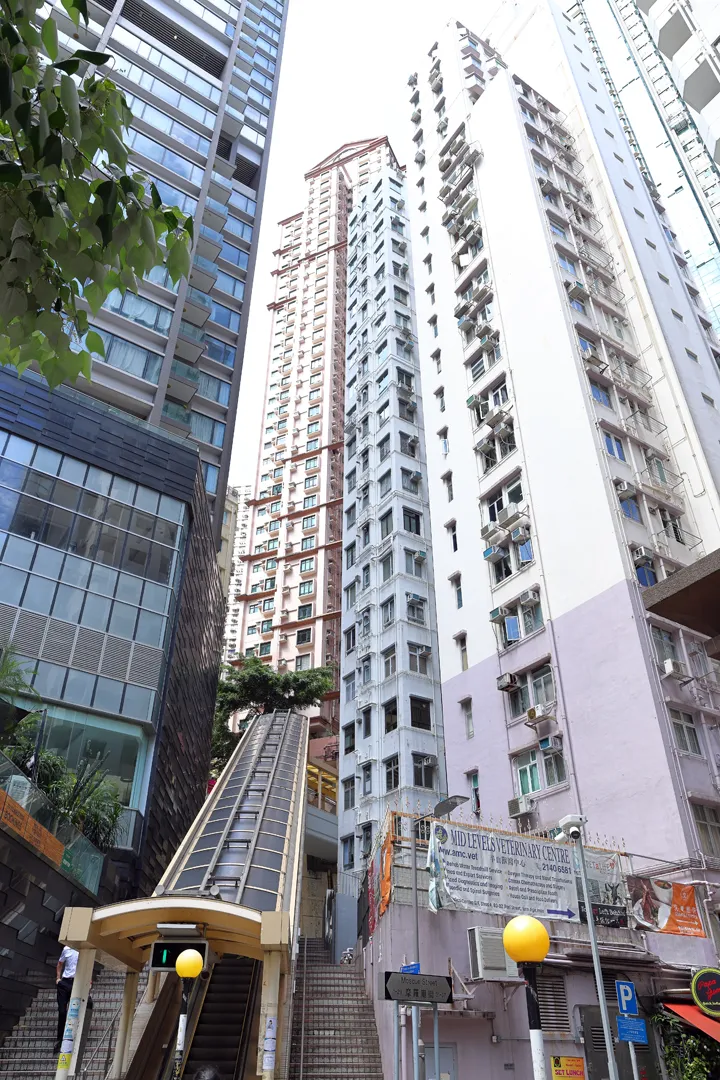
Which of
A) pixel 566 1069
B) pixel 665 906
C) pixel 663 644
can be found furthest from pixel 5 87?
pixel 663 644

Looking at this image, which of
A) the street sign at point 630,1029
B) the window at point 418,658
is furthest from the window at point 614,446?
the street sign at point 630,1029

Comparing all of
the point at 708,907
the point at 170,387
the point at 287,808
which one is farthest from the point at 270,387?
the point at 708,907

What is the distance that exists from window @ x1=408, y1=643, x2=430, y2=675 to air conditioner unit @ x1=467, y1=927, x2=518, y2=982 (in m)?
20.7

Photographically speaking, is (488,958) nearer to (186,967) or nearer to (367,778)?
(186,967)

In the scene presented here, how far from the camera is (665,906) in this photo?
737 inches

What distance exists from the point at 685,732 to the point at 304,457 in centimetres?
5529

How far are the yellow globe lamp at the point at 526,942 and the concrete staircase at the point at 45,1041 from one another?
9939mm

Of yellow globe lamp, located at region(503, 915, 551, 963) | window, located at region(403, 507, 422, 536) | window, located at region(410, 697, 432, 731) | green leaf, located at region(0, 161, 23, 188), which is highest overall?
window, located at region(403, 507, 422, 536)

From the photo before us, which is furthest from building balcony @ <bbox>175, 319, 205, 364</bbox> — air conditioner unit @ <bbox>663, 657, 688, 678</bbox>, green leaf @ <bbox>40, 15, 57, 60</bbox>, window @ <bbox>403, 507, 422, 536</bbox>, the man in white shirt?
green leaf @ <bbox>40, 15, 57, 60</bbox>

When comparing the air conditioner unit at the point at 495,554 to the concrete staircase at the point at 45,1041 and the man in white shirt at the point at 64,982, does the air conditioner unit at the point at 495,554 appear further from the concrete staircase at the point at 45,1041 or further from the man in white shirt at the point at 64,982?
the man in white shirt at the point at 64,982

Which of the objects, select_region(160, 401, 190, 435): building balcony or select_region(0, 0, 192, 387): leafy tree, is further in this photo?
select_region(160, 401, 190, 435): building balcony

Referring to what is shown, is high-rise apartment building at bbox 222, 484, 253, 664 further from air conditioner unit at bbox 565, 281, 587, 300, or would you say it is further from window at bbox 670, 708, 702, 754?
window at bbox 670, 708, 702, 754

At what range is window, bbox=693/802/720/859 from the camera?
20828 mm

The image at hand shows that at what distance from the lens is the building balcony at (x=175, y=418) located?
38.5 meters
